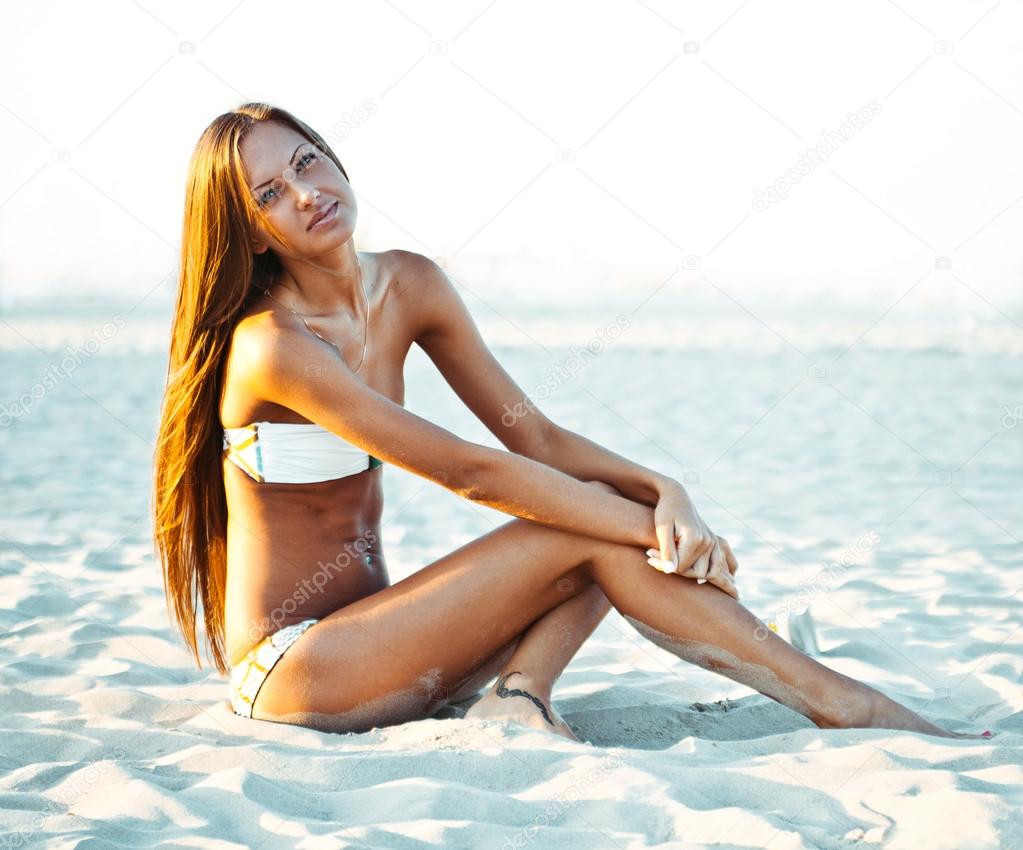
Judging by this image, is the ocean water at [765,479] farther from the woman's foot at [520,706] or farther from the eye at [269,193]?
the eye at [269,193]

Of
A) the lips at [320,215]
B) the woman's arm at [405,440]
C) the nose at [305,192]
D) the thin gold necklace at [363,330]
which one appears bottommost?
the woman's arm at [405,440]

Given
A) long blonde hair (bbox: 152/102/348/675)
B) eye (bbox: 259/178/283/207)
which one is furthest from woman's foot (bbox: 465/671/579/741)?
eye (bbox: 259/178/283/207)

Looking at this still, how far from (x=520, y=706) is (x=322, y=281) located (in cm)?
117

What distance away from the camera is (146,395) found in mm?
11453

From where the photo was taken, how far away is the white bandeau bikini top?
9.40 feet

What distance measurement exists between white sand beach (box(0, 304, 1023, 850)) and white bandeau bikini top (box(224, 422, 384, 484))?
0.60 m

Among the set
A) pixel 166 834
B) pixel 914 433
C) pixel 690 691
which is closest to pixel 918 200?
pixel 914 433

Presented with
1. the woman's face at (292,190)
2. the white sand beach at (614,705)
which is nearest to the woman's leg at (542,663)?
the white sand beach at (614,705)

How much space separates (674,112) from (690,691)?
18.8 m

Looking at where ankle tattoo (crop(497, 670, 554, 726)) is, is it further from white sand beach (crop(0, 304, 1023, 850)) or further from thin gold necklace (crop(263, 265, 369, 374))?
thin gold necklace (crop(263, 265, 369, 374))

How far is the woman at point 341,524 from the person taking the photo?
2746mm

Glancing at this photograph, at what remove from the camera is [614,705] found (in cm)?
316

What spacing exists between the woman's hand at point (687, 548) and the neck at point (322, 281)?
976 millimetres

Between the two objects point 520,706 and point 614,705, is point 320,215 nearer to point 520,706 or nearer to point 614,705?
point 520,706
